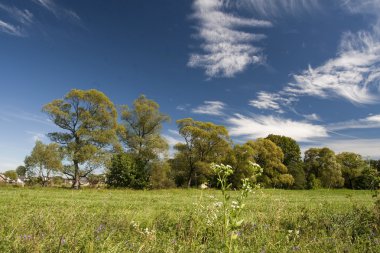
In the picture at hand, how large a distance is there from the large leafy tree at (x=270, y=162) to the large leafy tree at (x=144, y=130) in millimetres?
19490

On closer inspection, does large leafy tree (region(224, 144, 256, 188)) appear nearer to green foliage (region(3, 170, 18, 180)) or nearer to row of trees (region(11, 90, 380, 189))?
row of trees (region(11, 90, 380, 189))

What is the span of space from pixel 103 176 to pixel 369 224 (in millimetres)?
41869

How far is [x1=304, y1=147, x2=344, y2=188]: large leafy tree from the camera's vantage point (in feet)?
235

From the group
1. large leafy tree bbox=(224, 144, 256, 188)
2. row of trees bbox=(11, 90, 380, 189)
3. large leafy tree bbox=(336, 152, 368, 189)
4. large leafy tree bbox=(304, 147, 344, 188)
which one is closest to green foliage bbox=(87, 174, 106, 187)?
row of trees bbox=(11, 90, 380, 189)

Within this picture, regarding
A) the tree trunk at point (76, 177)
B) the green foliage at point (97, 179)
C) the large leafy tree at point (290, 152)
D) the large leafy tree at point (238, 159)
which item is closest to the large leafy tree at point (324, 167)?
the large leafy tree at point (290, 152)

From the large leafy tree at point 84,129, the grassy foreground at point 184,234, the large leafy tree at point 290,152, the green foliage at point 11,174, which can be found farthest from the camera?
the green foliage at point 11,174

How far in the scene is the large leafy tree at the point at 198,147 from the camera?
173 ft

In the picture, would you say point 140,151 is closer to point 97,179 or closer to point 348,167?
point 97,179

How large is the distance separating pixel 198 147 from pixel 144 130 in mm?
9455

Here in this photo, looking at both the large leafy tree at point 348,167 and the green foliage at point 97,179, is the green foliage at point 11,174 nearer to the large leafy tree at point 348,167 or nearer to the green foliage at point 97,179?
the green foliage at point 97,179

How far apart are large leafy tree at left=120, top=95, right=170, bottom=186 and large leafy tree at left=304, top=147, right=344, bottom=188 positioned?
35.6m

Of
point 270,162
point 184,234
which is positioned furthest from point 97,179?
point 184,234

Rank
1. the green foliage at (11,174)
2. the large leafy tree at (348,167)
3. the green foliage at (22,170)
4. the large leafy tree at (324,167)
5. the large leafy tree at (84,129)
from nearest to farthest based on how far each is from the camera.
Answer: the large leafy tree at (84,129)
the large leafy tree at (324,167)
the green foliage at (22,170)
the large leafy tree at (348,167)
the green foliage at (11,174)

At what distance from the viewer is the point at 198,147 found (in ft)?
175
